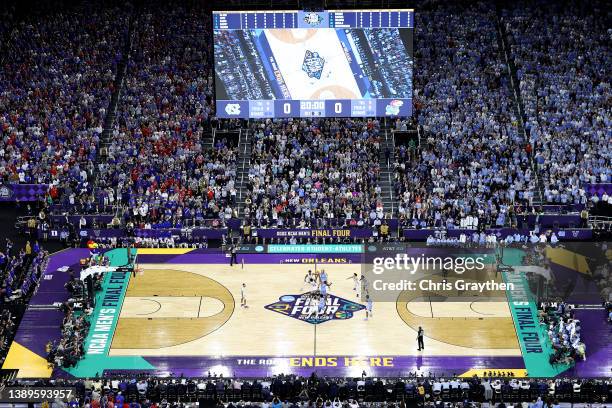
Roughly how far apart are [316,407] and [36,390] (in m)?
11.6

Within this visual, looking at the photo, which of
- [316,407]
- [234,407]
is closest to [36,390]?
[234,407]

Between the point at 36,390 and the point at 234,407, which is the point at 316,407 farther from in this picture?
the point at 36,390

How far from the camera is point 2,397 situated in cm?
4988

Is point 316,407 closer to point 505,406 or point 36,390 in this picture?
point 505,406

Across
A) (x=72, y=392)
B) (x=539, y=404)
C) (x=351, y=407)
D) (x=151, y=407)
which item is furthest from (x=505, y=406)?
(x=72, y=392)

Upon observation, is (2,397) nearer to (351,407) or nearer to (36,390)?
(36,390)

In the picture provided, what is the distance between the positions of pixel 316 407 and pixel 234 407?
11.2 feet

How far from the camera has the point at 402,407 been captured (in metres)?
50.0

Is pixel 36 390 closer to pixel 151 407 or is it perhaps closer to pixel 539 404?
pixel 151 407

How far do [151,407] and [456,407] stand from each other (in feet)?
41.4

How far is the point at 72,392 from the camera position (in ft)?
163

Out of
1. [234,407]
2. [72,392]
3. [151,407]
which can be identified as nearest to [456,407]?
[234,407]

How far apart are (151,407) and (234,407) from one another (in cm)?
343

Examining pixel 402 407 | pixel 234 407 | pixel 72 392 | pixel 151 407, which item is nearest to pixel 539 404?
pixel 402 407
